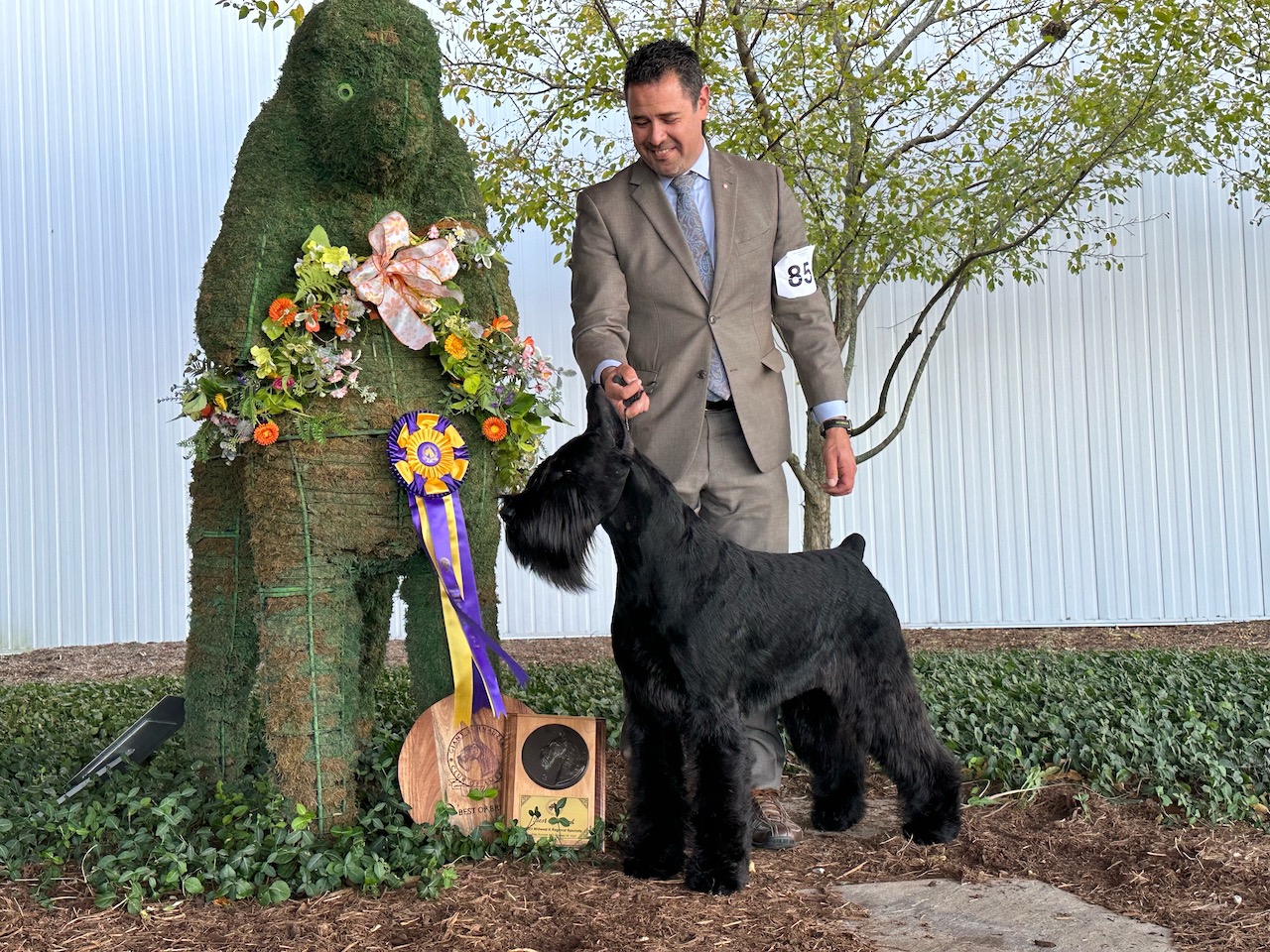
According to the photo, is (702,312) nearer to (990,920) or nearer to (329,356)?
(329,356)

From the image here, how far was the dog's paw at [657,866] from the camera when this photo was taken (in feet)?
8.71

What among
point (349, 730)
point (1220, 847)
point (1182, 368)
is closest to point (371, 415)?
point (349, 730)

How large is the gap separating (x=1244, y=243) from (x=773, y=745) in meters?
7.29

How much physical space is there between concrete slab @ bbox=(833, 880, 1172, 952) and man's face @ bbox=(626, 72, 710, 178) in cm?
204

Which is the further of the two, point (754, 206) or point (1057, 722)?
point (1057, 722)

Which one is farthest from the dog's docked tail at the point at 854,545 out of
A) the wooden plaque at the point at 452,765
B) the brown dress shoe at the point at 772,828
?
the wooden plaque at the point at 452,765

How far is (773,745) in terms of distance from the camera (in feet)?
10.6

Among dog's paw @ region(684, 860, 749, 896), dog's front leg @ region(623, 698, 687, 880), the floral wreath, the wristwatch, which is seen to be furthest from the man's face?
dog's paw @ region(684, 860, 749, 896)

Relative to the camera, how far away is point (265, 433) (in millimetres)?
2721

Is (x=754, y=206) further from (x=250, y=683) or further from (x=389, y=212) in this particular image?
(x=250, y=683)

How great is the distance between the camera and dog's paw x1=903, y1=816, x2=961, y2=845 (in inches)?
117

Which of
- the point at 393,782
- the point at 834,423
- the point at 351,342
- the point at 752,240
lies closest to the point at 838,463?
the point at 834,423

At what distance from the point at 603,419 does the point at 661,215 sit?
38.6 inches

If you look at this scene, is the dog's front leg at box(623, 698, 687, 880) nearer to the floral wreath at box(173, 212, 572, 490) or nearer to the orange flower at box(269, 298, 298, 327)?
the floral wreath at box(173, 212, 572, 490)
